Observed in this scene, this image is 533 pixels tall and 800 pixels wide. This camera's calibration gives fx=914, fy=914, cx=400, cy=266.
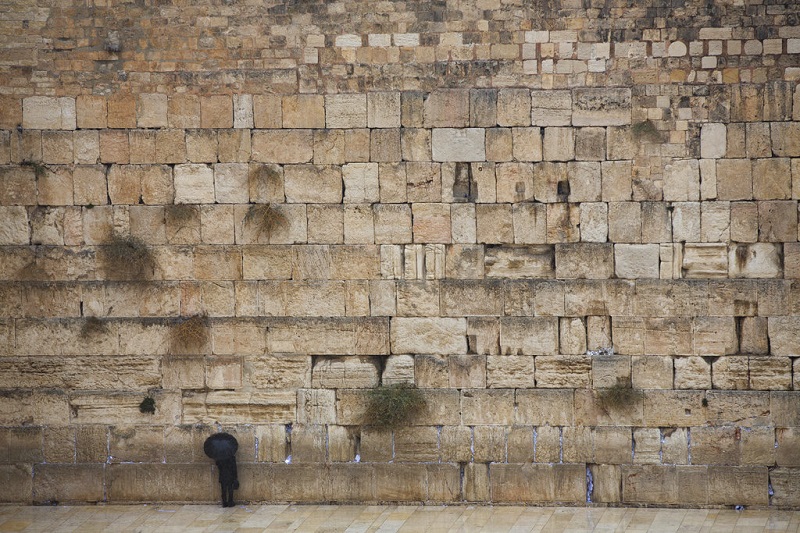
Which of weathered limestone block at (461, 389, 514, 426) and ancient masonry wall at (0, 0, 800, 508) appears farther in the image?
weathered limestone block at (461, 389, 514, 426)

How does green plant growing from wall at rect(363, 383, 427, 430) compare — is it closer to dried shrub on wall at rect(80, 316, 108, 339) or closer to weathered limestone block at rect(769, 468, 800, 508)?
dried shrub on wall at rect(80, 316, 108, 339)

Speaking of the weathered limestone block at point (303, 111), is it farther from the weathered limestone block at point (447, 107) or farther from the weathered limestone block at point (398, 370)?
the weathered limestone block at point (398, 370)

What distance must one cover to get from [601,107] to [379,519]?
14.1 feet

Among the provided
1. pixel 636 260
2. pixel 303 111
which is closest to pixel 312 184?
pixel 303 111

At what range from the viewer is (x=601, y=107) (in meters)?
8.48

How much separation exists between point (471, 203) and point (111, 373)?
382 cm

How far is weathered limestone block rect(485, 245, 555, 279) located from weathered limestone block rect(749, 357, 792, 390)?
205 cm

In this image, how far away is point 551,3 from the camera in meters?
8.44

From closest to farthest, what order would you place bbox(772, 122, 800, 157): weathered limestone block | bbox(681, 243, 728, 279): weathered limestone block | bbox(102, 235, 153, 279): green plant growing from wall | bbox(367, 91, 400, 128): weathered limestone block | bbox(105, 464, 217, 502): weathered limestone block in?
bbox(772, 122, 800, 157): weathered limestone block → bbox(681, 243, 728, 279): weathered limestone block → bbox(367, 91, 400, 128): weathered limestone block → bbox(102, 235, 153, 279): green plant growing from wall → bbox(105, 464, 217, 502): weathered limestone block

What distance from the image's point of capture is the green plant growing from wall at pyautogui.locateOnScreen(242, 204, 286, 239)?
8633 millimetres

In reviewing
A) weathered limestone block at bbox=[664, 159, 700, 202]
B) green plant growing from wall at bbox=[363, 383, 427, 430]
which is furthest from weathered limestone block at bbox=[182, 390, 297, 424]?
weathered limestone block at bbox=[664, 159, 700, 202]

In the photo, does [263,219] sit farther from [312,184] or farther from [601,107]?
[601,107]

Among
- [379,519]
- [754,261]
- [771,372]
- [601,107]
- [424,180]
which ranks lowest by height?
[379,519]

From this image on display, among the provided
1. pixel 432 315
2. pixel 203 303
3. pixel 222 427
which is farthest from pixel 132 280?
pixel 432 315
